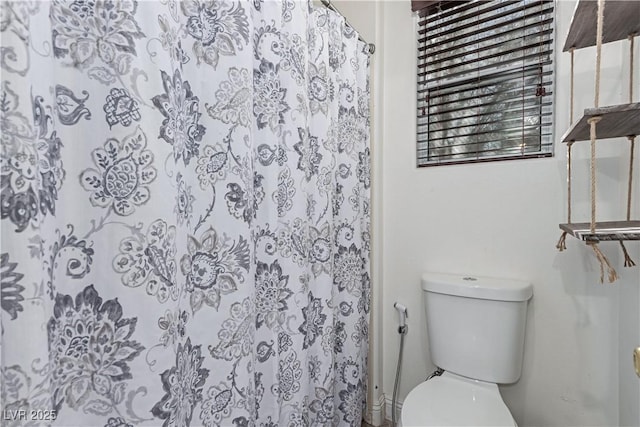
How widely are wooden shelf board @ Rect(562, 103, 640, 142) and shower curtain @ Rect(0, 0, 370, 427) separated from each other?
742 mm

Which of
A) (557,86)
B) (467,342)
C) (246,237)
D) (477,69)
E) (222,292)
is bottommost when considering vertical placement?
(467,342)

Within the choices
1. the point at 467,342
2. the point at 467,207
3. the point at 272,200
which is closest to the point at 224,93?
A: the point at 272,200

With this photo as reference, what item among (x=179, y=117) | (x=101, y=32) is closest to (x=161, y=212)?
(x=179, y=117)

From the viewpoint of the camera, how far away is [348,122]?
1.23 metres

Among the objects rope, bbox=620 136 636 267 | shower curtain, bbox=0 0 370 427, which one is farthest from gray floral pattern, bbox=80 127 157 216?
rope, bbox=620 136 636 267

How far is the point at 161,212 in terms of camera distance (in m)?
0.58

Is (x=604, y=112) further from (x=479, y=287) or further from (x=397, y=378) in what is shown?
(x=397, y=378)

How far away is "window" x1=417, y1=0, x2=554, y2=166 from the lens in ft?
3.80

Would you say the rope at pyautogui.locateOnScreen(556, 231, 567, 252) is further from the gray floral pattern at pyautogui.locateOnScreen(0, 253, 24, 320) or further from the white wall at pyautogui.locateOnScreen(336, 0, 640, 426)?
the gray floral pattern at pyautogui.locateOnScreen(0, 253, 24, 320)

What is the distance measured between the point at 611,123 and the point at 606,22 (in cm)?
26

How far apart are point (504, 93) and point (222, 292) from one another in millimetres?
1314

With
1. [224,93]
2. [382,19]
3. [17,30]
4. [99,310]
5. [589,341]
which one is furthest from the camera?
[382,19]

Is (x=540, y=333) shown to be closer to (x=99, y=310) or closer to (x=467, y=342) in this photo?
(x=467, y=342)

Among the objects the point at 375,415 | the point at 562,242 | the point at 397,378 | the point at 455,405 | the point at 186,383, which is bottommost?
the point at 375,415
